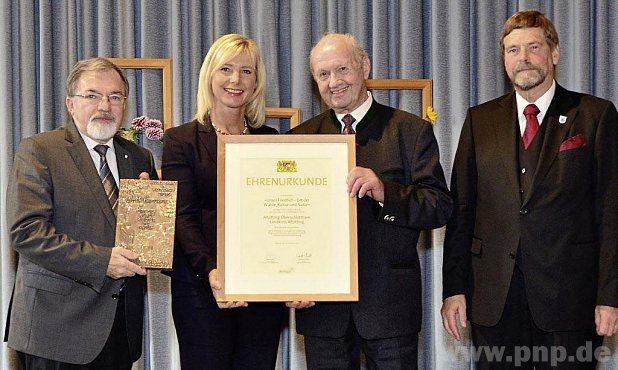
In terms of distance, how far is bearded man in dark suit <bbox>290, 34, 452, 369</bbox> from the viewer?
2844mm

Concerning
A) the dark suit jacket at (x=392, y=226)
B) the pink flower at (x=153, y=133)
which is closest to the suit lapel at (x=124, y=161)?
the dark suit jacket at (x=392, y=226)

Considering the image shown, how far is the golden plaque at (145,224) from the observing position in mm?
2791

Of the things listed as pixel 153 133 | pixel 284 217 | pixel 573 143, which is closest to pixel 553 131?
pixel 573 143

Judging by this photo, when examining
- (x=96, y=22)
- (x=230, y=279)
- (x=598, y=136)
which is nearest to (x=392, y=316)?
(x=230, y=279)

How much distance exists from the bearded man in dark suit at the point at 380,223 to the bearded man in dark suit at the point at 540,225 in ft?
0.79

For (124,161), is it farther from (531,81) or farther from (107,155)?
(531,81)

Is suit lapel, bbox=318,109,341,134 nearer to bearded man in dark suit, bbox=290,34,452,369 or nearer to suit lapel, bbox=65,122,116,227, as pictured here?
bearded man in dark suit, bbox=290,34,452,369

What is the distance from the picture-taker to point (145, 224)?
9.21ft

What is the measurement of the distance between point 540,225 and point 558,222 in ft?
0.21

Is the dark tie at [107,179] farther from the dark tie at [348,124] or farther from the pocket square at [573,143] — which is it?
the pocket square at [573,143]

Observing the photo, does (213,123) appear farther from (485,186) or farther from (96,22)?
(96,22)

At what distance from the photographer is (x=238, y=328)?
305 cm

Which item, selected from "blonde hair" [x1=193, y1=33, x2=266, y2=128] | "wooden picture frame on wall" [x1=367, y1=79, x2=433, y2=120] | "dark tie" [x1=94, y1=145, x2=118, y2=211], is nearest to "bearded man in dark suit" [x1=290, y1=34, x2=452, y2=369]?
"blonde hair" [x1=193, y1=33, x2=266, y2=128]

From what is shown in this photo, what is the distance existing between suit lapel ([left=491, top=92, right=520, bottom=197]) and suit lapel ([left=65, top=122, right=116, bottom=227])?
4.71ft
